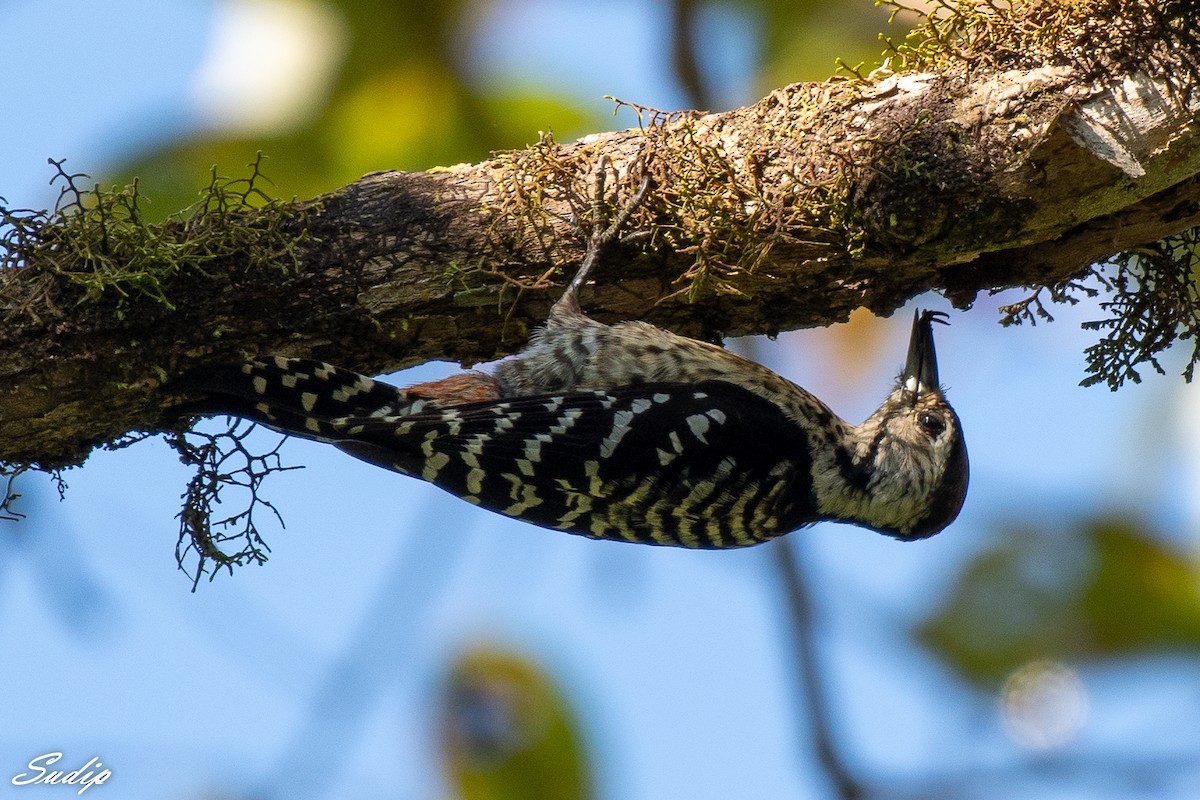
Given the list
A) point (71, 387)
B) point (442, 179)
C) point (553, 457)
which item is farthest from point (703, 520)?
point (71, 387)

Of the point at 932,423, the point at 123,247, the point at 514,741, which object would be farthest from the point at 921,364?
the point at 123,247

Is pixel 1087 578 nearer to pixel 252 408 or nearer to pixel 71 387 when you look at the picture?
pixel 252 408

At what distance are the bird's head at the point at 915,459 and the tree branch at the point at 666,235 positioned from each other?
69 cm

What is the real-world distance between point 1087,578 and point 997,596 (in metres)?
0.47

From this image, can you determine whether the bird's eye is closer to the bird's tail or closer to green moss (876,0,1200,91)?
green moss (876,0,1200,91)

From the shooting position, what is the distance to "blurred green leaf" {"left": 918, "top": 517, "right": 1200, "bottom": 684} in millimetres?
4301

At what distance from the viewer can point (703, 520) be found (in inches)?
151

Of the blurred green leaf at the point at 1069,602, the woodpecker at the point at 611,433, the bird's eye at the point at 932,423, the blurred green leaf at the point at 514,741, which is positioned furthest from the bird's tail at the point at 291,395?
the blurred green leaf at the point at 1069,602

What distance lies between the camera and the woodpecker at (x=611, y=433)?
351 centimetres

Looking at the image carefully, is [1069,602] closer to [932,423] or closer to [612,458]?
[932,423]

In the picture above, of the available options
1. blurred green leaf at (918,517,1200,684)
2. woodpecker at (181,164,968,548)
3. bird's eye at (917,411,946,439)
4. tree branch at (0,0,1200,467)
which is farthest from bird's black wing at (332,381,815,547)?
blurred green leaf at (918,517,1200,684)

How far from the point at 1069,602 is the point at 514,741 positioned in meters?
2.39

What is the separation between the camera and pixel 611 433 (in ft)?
12.2

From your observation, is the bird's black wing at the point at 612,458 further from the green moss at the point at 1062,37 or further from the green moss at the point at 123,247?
the green moss at the point at 1062,37
